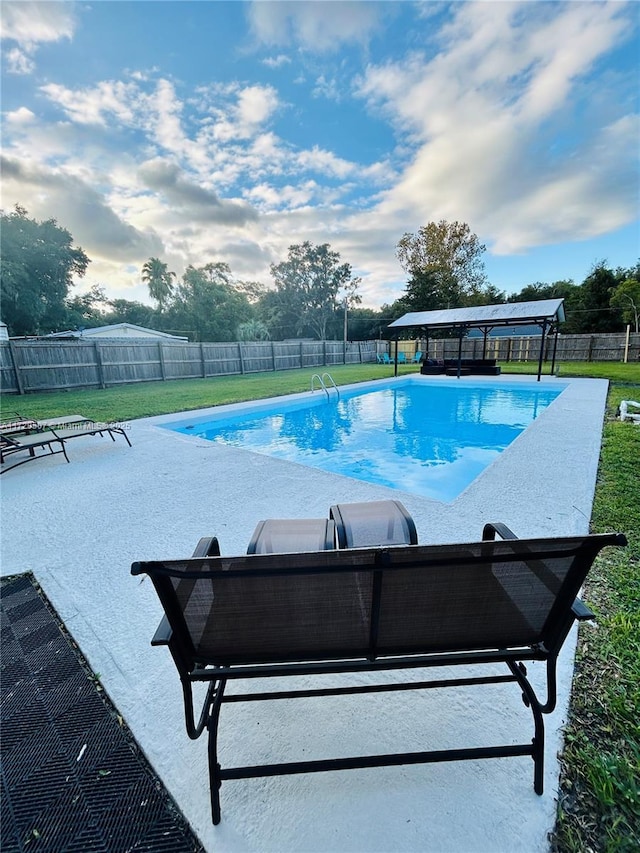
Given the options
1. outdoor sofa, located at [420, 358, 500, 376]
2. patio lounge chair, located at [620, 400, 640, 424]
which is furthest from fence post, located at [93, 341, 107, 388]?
patio lounge chair, located at [620, 400, 640, 424]

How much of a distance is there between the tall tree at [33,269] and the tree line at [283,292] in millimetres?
44

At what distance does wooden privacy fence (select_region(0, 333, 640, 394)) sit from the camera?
470 inches

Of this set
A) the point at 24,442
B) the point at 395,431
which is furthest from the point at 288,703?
the point at 395,431

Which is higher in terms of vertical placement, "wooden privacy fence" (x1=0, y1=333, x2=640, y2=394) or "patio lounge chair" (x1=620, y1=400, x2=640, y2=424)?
"wooden privacy fence" (x1=0, y1=333, x2=640, y2=394)

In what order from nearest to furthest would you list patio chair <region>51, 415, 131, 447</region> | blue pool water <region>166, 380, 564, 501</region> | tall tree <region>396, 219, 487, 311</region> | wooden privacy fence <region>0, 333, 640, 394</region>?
1. patio chair <region>51, 415, 131, 447</region>
2. blue pool water <region>166, 380, 564, 501</region>
3. wooden privacy fence <region>0, 333, 640, 394</region>
4. tall tree <region>396, 219, 487, 311</region>

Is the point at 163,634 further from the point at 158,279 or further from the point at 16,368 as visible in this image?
the point at 158,279

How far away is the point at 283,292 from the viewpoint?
40156mm

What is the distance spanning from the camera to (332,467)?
618 centimetres

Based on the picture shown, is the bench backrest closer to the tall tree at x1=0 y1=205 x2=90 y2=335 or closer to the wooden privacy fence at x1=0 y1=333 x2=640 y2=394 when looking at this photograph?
the wooden privacy fence at x1=0 y1=333 x2=640 y2=394

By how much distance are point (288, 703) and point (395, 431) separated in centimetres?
712

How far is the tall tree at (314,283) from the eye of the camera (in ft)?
124

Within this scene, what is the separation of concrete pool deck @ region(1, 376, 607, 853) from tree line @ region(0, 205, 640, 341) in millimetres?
19674

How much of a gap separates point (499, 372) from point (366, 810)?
16985 millimetres

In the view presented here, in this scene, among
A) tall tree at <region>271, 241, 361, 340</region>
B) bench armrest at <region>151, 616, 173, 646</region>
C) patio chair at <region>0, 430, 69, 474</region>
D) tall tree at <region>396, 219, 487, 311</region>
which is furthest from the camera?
tall tree at <region>271, 241, 361, 340</region>
